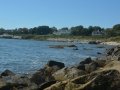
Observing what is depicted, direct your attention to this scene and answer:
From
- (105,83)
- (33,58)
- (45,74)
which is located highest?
(105,83)

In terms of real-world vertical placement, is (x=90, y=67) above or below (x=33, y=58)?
above

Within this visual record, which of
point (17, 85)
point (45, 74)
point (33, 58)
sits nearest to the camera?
point (17, 85)

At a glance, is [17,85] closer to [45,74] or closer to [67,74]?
[67,74]

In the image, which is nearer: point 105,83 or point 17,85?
point 105,83

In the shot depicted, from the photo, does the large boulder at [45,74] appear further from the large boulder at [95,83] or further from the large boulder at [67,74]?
the large boulder at [95,83]

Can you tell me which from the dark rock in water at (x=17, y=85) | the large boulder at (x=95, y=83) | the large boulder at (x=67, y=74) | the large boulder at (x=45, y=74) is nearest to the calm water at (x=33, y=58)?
the large boulder at (x=45, y=74)

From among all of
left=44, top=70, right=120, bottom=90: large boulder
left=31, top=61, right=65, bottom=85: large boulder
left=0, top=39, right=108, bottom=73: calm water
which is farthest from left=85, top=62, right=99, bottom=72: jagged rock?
left=0, top=39, right=108, bottom=73: calm water

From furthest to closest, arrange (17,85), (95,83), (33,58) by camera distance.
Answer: (33,58) < (17,85) < (95,83)

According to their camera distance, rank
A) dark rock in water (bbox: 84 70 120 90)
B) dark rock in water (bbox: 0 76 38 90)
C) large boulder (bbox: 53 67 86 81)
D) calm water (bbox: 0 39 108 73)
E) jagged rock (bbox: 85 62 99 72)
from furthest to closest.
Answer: calm water (bbox: 0 39 108 73)
jagged rock (bbox: 85 62 99 72)
large boulder (bbox: 53 67 86 81)
dark rock in water (bbox: 0 76 38 90)
dark rock in water (bbox: 84 70 120 90)

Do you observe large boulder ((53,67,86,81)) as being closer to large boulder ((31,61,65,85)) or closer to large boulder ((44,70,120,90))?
large boulder ((31,61,65,85))

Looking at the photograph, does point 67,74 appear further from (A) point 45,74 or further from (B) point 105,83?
(B) point 105,83

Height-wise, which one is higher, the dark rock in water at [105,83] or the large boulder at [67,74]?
the dark rock in water at [105,83]

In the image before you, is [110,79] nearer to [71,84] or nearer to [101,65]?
[71,84]

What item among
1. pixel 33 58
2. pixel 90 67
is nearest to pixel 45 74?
pixel 90 67
